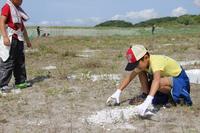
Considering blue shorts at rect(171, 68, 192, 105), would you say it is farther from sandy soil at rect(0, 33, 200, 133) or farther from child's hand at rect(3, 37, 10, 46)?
child's hand at rect(3, 37, 10, 46)

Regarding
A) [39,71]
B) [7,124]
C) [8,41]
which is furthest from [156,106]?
[39,71]

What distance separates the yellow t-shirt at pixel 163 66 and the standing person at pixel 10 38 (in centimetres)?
245

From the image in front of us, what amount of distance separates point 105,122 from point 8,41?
2461mm

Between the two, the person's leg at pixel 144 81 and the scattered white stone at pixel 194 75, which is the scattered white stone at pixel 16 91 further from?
the scattered white stone at pixel 194 75

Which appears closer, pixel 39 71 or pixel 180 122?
pixel 180 122

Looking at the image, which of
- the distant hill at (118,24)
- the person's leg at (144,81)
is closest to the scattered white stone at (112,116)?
the person's leg at (144,81)

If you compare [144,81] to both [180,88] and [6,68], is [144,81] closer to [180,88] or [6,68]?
[180,88]

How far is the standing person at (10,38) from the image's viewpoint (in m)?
6.88

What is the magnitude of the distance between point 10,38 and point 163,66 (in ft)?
8.65

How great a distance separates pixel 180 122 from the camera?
5.16 meters

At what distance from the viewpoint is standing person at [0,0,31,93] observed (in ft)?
22.6

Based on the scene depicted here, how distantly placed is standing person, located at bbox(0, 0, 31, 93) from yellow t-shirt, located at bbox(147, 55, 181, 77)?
245cm

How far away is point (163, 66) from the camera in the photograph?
5.56 metres

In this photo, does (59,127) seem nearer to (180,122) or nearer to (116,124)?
(116,124)
